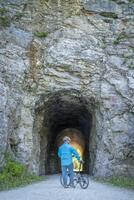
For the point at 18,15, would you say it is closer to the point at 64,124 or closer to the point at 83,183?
the point at 83,183

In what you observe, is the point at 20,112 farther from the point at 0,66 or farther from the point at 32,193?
the point at 32,193

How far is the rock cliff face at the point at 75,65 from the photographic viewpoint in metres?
20.6

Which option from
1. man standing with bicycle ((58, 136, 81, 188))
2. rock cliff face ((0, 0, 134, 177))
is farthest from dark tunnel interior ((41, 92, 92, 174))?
man standing with bicycle ((58, 136, 81, 188))

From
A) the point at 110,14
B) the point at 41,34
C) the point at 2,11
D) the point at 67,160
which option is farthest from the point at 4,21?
the point at 67,160

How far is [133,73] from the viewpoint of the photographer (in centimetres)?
2138

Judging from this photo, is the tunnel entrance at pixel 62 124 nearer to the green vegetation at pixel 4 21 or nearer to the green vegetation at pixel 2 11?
the green vegetation at pixel 4 21

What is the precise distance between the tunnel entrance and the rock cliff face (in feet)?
2.21

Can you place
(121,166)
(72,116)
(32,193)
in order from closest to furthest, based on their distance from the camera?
(32,193), (121,166), (72,116)

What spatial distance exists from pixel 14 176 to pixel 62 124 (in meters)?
14.8

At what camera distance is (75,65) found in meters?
21.4

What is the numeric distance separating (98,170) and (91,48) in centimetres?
651

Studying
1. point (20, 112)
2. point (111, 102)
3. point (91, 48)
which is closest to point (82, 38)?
point (91, 48)

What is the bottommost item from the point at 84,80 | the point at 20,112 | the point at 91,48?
the point at 20,112

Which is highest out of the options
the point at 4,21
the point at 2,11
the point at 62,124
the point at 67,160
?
the point at 2,11
